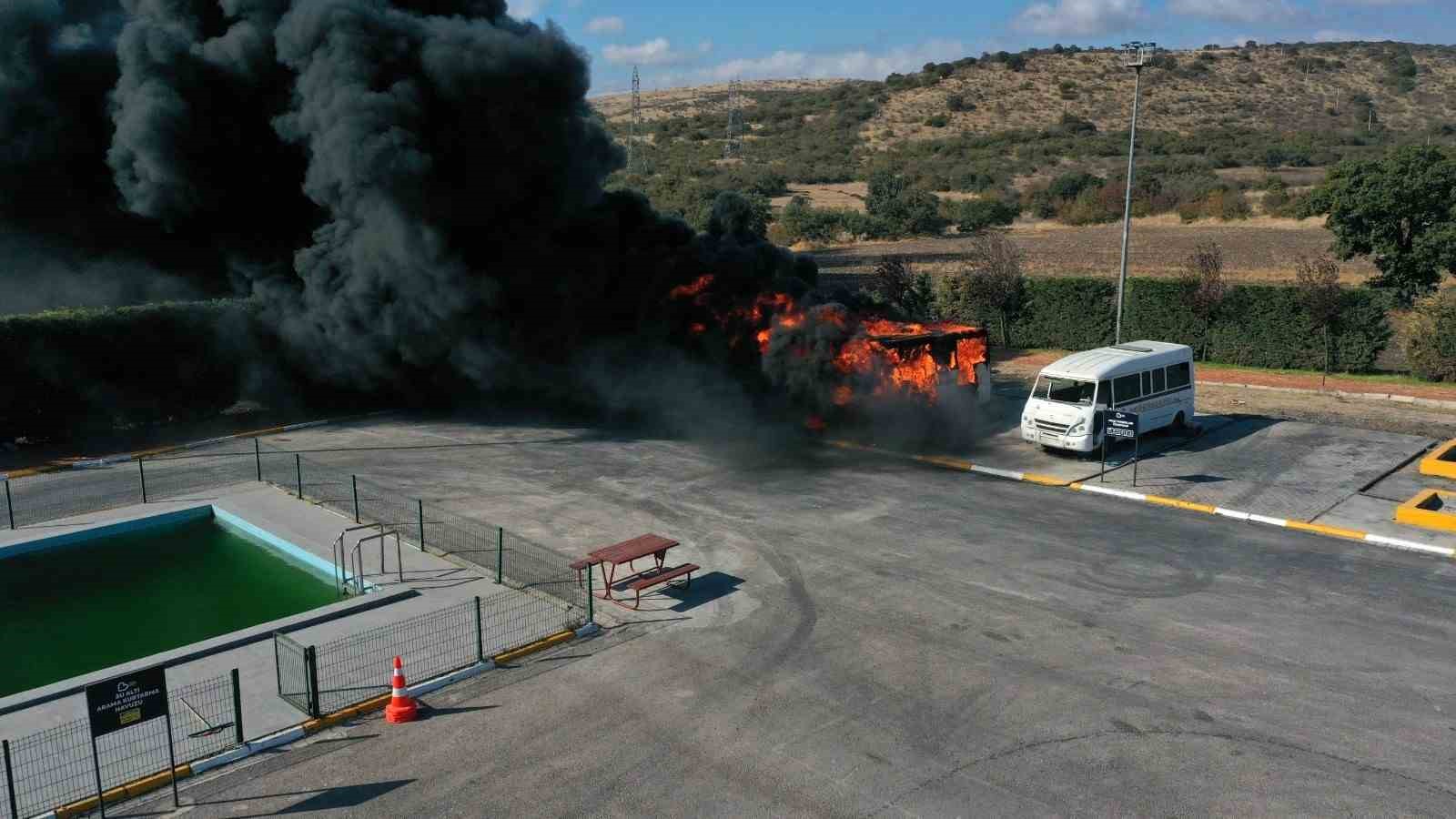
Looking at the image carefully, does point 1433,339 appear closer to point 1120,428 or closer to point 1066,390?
point 1066,390

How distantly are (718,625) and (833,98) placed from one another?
381 feet

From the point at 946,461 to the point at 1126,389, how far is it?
3810 millimetres

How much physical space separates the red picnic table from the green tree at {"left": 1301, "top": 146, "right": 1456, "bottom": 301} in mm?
27488

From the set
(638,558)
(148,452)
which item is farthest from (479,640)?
(148,452)

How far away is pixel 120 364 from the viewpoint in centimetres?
2291

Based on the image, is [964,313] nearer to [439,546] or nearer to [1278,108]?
[439,546]

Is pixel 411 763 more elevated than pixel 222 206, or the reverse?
pixel 222 206

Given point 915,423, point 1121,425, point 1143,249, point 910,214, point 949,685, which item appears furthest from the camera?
point 910,214

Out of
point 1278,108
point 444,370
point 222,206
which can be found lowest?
point 444,370

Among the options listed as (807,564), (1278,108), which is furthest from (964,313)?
(1278,108)

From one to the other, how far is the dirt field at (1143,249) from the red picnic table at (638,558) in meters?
29.5

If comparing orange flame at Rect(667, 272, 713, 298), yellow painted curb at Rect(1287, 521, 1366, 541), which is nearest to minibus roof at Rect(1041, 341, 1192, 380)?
yellow painted curb at Rect(1287, 521, 1366, 541)

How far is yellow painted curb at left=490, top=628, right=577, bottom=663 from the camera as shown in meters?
11.8

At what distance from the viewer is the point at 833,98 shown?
12144cm
